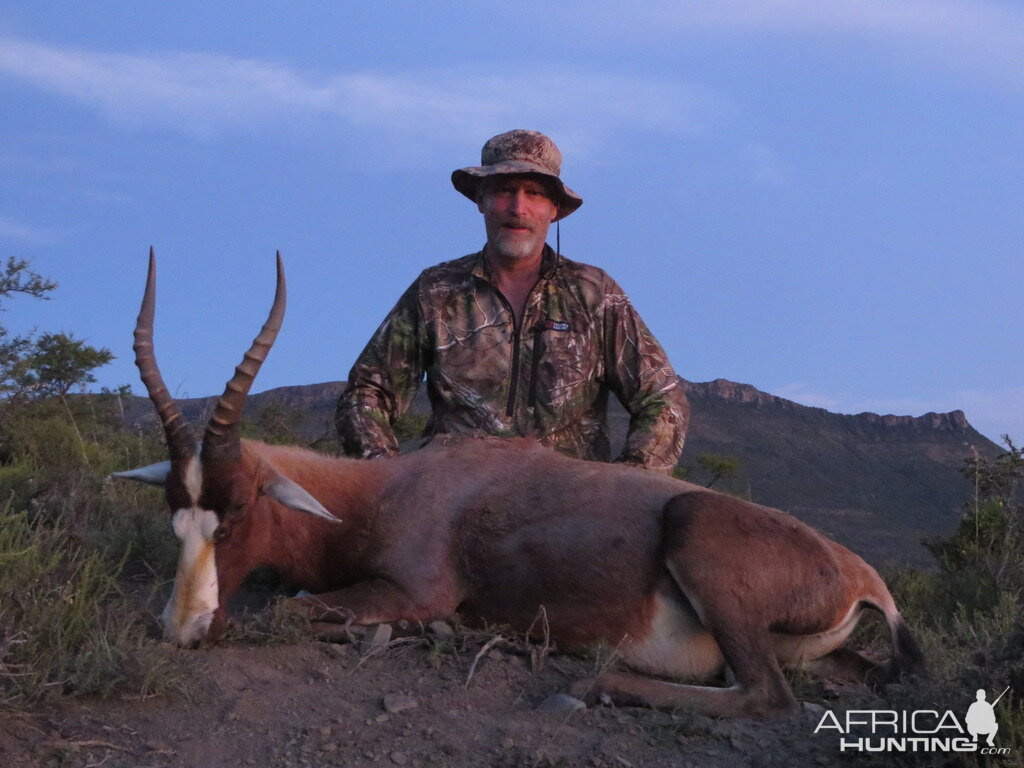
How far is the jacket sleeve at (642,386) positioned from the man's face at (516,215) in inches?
23.8

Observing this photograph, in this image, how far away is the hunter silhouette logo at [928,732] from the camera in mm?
4196

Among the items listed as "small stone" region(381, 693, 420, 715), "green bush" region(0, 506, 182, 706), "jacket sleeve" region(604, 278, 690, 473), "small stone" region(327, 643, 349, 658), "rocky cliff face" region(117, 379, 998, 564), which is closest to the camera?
"green bush" region(0, 506, 182, 706)

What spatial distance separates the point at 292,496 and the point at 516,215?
9.64 ft

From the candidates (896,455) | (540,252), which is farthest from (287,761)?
(896,455)

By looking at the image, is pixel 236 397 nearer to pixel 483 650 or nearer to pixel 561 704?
pixel 483 650

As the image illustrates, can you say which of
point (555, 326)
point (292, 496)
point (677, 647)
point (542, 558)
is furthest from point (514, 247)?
point (677, 647)

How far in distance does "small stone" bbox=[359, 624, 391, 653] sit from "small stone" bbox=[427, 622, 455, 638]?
0.21 meters

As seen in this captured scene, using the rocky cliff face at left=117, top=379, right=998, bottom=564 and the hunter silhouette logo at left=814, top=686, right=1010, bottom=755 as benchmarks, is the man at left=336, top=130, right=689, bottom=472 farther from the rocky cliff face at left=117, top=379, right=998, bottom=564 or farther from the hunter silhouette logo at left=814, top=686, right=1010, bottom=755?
the rocky cliff face at left=117, top=379, right=998, bottom=564

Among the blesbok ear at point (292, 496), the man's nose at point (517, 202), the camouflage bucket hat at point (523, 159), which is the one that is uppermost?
the camouflage bucket hat at point (523, 159)

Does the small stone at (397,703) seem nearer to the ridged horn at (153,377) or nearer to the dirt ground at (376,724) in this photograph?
the dirt ground at (376,724)

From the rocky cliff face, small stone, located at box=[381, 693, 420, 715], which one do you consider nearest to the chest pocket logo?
small stone, located at box=[381, 693, 420, 715]

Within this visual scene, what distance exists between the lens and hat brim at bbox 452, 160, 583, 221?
767cm

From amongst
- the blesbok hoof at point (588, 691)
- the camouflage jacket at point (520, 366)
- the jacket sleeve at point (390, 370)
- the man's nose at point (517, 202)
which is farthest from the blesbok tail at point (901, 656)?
the man's nose at point (517, 202)

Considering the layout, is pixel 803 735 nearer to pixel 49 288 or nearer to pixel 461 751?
pixel 461 751
